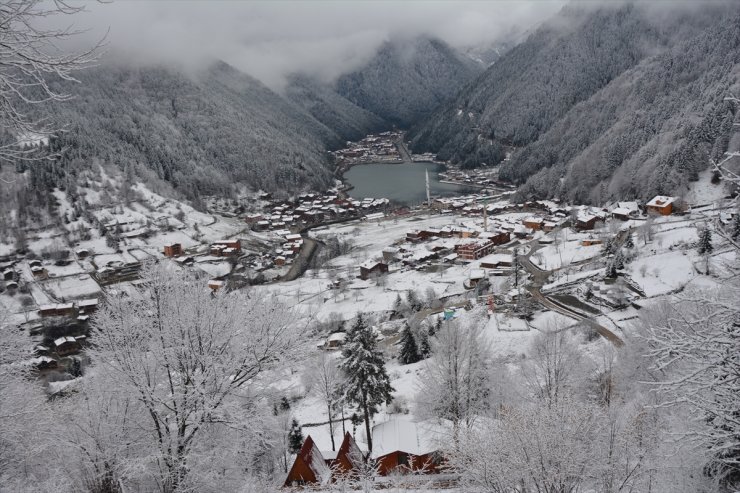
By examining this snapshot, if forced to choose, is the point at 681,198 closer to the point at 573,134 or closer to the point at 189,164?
the point at 573,134

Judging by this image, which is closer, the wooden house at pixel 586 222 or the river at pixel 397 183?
the wooden house at pixel 586 222

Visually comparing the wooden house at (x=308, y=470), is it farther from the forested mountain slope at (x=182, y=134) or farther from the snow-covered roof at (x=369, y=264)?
the forested mountain slope at (x=182, y=134)

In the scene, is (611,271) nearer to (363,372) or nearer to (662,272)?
(662,272)

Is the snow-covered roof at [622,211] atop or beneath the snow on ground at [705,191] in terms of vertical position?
beneath

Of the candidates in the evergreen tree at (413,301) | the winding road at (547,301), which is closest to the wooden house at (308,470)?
the winding road at (547,301)

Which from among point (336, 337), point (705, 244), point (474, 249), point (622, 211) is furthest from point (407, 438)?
point (622, 211)
